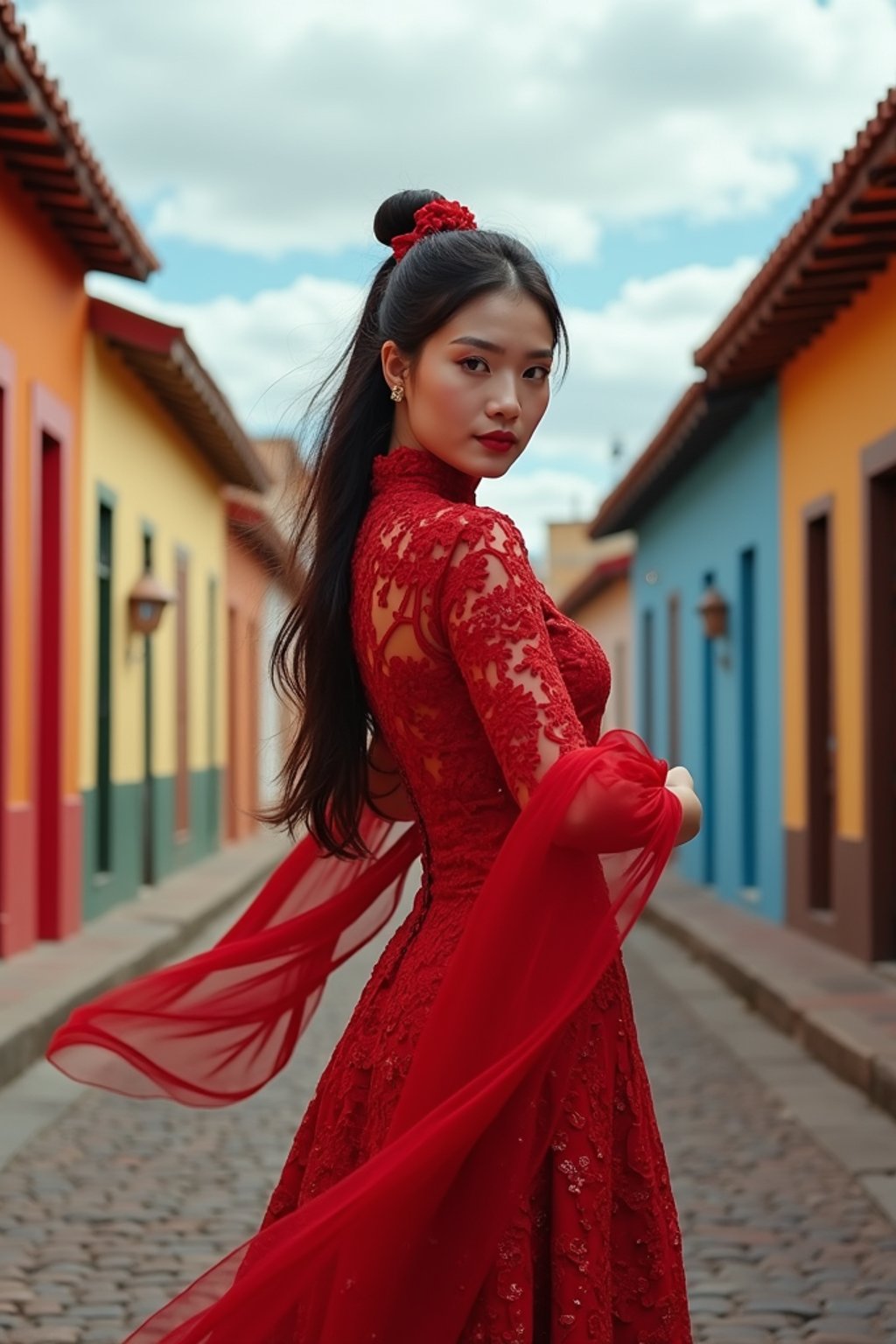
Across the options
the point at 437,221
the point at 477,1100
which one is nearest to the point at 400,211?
the point at 437,221

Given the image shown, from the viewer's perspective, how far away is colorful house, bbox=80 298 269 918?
44.2 ft

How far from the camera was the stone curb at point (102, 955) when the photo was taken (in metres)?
7.96

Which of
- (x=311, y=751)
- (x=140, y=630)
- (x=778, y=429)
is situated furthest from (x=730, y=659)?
(x=311, y=751)

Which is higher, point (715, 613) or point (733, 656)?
point (715, 613)

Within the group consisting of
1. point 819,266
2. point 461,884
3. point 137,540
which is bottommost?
point 461,884

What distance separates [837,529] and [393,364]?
939 centimetres

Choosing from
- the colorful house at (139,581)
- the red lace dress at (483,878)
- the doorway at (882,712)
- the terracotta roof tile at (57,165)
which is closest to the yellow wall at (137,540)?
the colorful house at (139,581)

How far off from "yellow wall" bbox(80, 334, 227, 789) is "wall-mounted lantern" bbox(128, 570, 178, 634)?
9cm

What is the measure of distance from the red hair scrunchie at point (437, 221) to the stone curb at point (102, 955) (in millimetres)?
5297

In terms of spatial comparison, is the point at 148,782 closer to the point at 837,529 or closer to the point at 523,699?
the point at 837,529

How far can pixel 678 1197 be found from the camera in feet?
19.2

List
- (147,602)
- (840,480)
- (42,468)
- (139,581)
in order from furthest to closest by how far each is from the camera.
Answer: (139,581) → (147,602) → (42,468) → (840,480)

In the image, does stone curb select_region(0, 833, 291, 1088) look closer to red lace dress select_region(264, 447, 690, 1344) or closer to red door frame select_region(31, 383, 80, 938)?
red door frame select_region(31, 383, 80, 938)

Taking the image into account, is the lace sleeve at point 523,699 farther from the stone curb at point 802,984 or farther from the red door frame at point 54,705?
the red door frame at point 54,705
